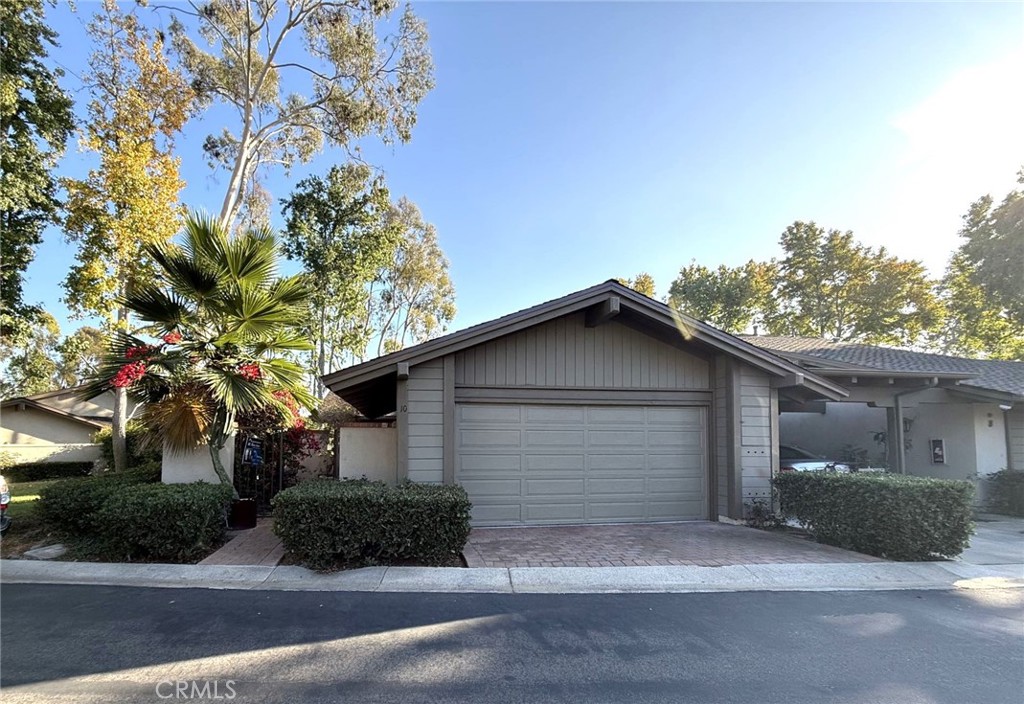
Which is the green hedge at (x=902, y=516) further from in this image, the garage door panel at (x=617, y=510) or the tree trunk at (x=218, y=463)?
the tree trunk at (x=218, y=463)

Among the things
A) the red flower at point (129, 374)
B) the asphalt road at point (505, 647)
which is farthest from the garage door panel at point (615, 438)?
the red flower at point (129, 374)

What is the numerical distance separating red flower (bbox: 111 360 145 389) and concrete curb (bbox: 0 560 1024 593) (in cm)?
243

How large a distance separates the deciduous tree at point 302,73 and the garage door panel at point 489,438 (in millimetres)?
9591

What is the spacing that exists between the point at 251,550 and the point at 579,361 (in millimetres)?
5720

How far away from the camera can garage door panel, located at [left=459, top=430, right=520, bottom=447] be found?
8.82 m

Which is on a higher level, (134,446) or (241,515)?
(134,446)

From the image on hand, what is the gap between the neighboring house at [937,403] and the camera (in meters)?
11.2

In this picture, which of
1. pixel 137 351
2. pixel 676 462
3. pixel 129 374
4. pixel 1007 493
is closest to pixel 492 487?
pixel 676 462

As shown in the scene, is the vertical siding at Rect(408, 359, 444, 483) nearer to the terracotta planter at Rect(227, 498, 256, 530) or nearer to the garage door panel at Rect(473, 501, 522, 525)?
the garage door panel at Rect(473, 501, 522, 525)

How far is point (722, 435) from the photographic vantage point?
9344 mm

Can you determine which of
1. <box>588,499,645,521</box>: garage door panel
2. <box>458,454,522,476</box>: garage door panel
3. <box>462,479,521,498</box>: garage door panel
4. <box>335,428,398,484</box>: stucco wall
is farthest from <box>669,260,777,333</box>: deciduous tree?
<box>335,428,398,484</box>: stucco wall

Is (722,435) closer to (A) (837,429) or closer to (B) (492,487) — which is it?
(B) (492,487)

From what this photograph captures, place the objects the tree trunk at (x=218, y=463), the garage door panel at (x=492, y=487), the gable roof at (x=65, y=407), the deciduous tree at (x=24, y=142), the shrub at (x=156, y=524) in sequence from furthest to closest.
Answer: the gable roof at (x=65, y=407), the deciduous tree at (x=24, y=142), the garage door panel at (x=492, y=487), the tree trunk at (x=218, y=463), the shrub at (x=156, y=524)

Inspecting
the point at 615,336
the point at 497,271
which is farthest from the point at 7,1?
the point at 497,271
